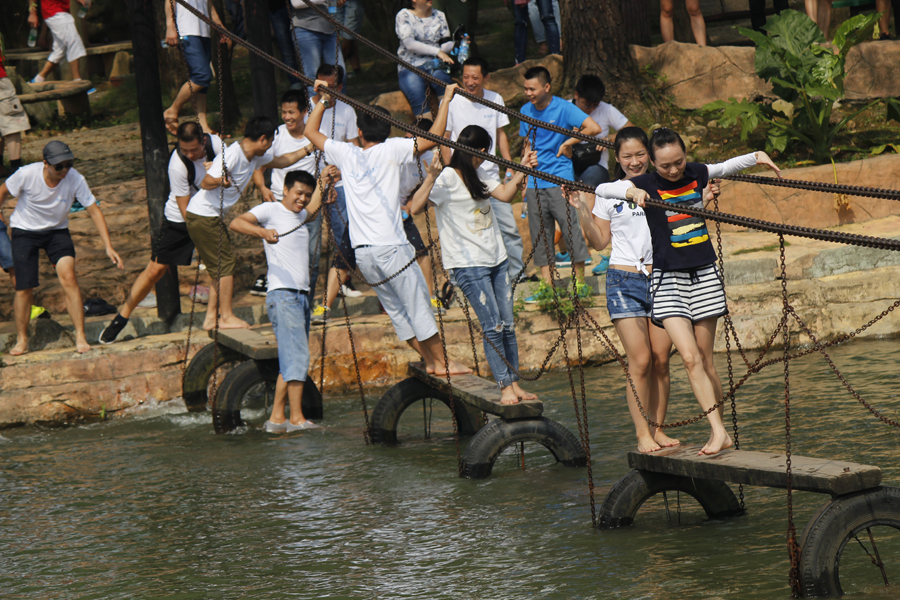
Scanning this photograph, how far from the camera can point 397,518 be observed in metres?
5.91

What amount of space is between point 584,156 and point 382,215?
316cm

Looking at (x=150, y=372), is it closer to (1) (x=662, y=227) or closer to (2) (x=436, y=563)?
(2) (x=436, y=563)

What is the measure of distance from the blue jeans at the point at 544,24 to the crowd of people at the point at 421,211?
3.11 metres

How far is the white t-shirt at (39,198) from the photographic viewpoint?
30.2ft

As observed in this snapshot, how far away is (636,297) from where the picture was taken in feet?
18.1

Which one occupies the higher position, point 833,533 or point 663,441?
point 663,441

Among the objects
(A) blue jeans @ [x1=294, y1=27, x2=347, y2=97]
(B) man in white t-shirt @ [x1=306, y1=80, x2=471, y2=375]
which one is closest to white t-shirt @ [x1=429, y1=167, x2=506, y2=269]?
(B) man in white t-shirt @ [x1=306, y1=80, x2=471, y2=375]

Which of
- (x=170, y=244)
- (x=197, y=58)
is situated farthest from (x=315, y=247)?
(x=197, y=58)

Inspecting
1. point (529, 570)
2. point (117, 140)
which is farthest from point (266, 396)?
point (117, 140)

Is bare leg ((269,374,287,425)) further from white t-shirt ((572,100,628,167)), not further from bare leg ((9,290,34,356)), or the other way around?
white t-shirt ((572,100,628,167))

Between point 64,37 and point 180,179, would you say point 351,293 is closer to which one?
point 180,179

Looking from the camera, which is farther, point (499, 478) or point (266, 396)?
point (266, 396)

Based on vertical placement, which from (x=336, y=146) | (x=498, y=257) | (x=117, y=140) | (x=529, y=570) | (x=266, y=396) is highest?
(x=117, y=140)

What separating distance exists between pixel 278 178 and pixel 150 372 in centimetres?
214
